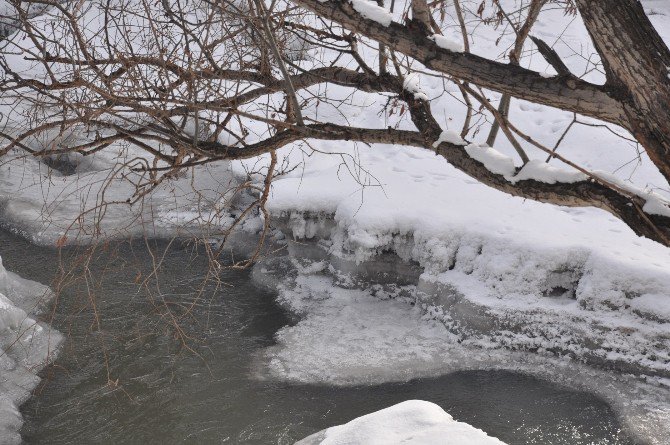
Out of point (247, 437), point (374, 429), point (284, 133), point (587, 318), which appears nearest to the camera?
point (284, 133)

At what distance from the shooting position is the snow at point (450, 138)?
3.24m

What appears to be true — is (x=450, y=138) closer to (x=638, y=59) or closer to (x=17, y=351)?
(x=638, y=59)

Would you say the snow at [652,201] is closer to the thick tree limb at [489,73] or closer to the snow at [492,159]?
the thick tree limb at [489,73]

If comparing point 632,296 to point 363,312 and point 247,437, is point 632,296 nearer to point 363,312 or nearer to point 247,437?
point 363,312

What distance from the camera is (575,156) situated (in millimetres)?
10211

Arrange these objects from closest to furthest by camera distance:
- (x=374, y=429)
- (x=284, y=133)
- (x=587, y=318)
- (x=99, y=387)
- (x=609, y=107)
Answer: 1. (x=609, y=107)
2. (x=284, y=133)
3. (x=374, y=429)
4. (x=99, y=387)
5. (x=587, y=318)

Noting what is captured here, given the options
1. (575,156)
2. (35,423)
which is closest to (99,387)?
(35,423)

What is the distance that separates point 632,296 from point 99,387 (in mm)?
5034

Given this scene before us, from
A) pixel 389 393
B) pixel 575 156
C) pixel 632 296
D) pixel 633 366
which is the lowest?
pixel 389 393

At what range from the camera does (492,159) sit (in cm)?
310

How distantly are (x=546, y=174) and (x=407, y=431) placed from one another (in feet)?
6.51

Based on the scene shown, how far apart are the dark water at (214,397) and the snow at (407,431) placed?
163 cm

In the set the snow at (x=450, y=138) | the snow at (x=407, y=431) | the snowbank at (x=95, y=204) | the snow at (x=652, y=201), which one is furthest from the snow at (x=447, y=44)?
the snowbank at (x=95, y=204)

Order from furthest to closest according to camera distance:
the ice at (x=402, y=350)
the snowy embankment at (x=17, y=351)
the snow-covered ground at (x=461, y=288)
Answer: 1. the snow-covered ground at (x=461, y=288)
2. the ice at (x=402, y=350)
3. the snowy embankment at (x=17, y=351)
